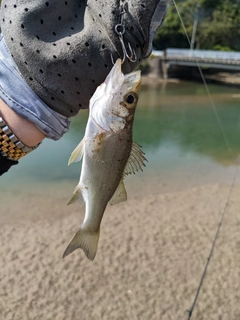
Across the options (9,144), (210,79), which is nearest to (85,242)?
(9,144)

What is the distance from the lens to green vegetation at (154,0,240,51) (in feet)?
79.5

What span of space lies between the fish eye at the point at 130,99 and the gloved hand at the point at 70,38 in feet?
0.37

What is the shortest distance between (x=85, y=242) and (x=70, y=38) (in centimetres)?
76

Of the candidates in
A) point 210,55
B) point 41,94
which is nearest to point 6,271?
point 41,94

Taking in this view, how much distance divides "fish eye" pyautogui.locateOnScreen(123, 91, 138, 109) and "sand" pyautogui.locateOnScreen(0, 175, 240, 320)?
330 cm

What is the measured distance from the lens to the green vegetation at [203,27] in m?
24.2

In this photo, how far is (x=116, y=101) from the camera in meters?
1.24

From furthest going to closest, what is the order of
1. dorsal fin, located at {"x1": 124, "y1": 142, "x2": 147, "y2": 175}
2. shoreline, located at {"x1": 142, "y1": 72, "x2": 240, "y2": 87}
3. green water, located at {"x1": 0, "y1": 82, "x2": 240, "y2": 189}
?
shoreline, located at {"x1": 142, "y1": 72, "x2": 240, "y2": 87}, green water, located at {"x1": 0, "y1": 82, "x2": 240, "y2": 189}, dorsal fin, located at {"x1": 124, "y1": 142, "x2": 147, "y2": 175}

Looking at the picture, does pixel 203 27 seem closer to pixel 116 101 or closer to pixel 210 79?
pixel 210 79

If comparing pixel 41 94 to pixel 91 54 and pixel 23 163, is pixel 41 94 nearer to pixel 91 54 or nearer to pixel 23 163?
pixel 91 54

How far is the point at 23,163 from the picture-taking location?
8.03 metres

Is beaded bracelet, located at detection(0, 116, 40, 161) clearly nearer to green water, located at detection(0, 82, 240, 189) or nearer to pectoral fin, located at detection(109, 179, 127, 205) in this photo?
pectoral fin, located at detection(109, 179, 127, 205)

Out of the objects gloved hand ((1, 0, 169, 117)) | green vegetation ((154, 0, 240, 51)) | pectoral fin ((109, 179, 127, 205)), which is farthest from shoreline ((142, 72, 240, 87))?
gloved hand ((1, 0, 169, 117))

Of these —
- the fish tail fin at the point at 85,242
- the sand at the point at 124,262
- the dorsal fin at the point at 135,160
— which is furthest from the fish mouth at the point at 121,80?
the sand at the point at 124,262
